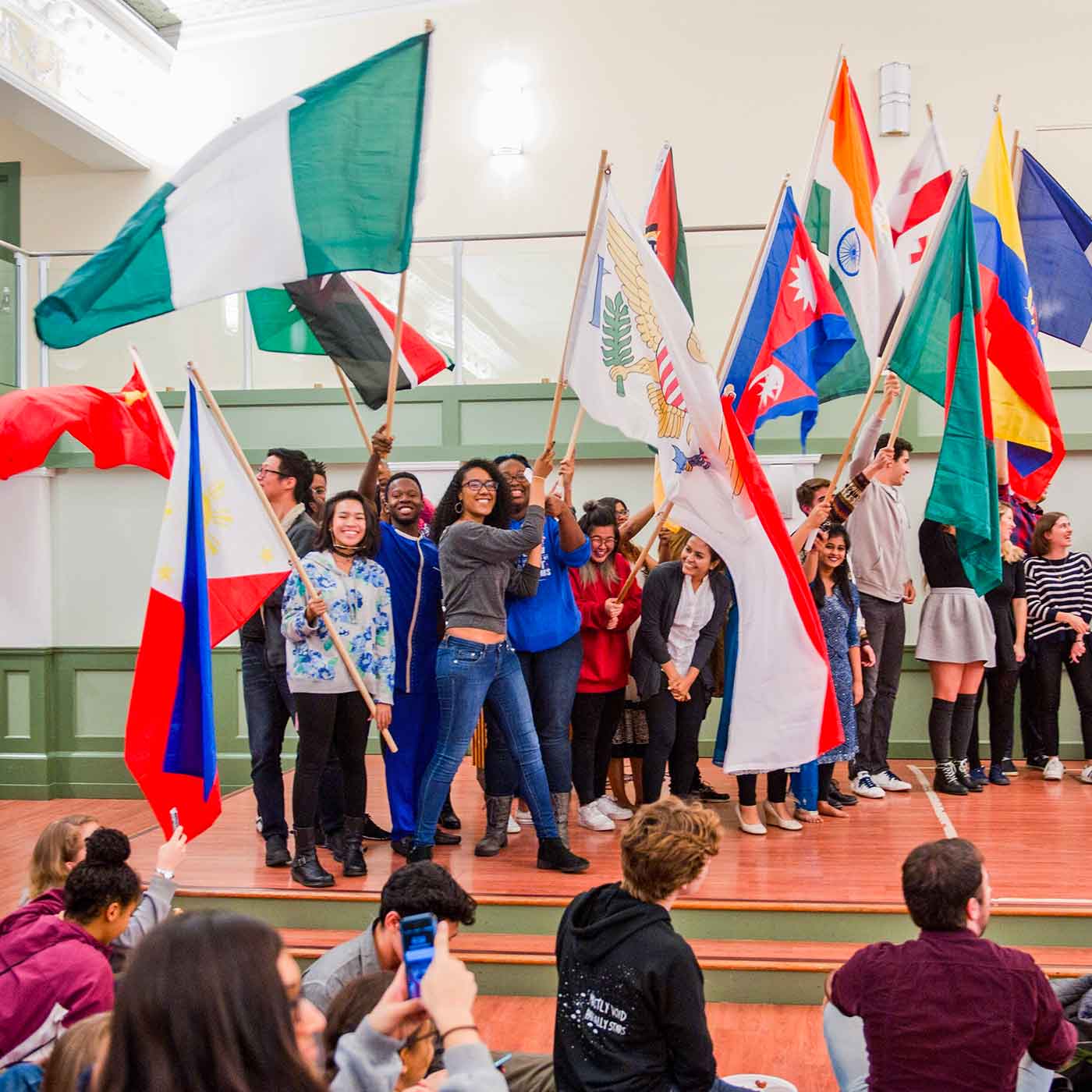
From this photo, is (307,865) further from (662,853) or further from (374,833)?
(662,853)

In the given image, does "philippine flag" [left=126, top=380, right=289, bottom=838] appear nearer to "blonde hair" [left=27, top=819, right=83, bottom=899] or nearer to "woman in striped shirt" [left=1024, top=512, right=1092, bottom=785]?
"blonde hair" [left=27, top=819, right=83, bottom=899]

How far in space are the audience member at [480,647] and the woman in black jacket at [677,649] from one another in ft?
2.24

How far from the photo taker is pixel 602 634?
504 centimetres

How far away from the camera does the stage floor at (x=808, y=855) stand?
422cm

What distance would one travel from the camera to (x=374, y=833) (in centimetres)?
514

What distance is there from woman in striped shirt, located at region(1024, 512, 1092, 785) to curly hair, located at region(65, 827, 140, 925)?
489cm

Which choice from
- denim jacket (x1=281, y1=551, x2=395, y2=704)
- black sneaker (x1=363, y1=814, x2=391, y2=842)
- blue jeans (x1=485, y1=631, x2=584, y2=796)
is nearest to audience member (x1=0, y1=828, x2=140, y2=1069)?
denim jacket (x1=281, y1=551, x2=395, y2=704)

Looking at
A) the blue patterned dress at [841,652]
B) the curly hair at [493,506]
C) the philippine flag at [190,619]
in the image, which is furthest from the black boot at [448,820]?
the philippine flag at [190,619]

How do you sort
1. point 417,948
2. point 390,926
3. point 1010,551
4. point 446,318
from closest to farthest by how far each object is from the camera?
point 417,948 → point 390,926 → point 1010,551 → point 446,318

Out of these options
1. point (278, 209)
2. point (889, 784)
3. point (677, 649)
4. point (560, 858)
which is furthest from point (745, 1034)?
point (278, 209)

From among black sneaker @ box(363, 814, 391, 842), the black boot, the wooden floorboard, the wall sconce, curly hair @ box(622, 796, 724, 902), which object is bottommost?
the wooden floorboard

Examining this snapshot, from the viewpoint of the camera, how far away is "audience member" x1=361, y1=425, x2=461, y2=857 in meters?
4.71

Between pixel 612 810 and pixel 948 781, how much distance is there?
5.58 ft

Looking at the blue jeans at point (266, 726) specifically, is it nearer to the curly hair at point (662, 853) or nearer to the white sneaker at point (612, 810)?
the white sneaker at point (612, 810)
